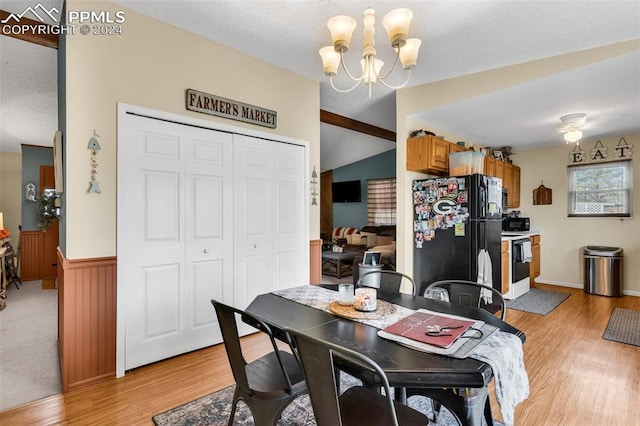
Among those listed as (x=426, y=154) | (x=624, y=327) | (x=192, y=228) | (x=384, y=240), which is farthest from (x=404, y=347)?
(x=384, y=240)

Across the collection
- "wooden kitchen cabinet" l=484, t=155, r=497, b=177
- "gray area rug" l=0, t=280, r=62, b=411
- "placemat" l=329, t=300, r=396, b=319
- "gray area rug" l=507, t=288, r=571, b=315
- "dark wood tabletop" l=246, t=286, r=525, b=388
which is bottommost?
"gray area rug" l=507, t=288, r=571, b=315

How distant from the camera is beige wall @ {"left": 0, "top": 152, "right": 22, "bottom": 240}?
623 cm

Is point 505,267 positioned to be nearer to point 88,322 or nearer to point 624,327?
point 624,327

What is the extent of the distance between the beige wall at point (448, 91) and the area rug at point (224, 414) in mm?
2049

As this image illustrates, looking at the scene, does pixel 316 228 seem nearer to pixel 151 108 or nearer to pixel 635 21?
pixel 151 108

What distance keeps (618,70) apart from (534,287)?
3.74 metres

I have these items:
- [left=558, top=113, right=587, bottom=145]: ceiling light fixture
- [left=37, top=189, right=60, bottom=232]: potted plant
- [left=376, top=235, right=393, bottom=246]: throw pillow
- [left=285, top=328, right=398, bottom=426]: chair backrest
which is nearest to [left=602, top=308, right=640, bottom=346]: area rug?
[left=558, top=113, right=587, bottom=145]: ceiling light fixture

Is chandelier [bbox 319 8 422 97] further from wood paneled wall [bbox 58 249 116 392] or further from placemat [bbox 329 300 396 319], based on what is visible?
wood paneled wall [bbox 58 249 116 392]

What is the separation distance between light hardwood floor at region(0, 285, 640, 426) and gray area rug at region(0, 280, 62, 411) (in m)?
0.22

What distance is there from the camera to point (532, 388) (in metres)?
2.28

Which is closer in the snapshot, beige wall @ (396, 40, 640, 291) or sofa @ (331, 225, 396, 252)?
beige wall @ (396, 40, 640, 291)

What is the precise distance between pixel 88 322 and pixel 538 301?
5170 mm

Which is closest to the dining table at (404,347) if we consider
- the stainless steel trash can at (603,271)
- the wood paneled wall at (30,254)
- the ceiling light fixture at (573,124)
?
the ceiling light fixture at (573,124)

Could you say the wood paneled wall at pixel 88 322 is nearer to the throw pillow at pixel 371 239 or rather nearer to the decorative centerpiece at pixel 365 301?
the decorative centerpiece at pixel 365 301
